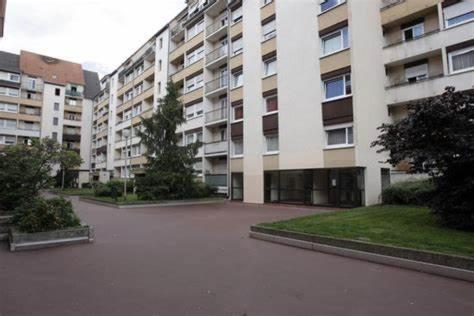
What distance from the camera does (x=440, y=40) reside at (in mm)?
17938

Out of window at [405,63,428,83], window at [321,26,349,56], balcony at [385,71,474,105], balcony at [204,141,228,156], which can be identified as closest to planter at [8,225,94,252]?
window at [321,26,349,56]

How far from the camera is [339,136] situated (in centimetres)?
1816

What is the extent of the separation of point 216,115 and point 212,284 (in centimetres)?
2374

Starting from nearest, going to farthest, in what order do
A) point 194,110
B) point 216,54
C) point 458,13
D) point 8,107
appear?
point 458,13 < point 216,54 < point 194,110 < point 8,107

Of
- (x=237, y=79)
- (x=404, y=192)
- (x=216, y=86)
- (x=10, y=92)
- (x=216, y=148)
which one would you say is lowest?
(x=404, y=192)

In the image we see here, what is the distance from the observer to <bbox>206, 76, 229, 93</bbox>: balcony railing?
2777 centimetres

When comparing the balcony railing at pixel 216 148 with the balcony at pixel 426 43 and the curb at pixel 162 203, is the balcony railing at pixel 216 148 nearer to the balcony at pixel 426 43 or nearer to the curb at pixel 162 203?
the curb at pixel 162 203

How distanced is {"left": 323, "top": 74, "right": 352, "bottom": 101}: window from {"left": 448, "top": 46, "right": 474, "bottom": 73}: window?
5.49m

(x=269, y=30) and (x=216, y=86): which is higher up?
(x=269, y=30)

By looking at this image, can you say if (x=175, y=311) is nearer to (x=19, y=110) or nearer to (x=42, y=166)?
(x=42, y=166)

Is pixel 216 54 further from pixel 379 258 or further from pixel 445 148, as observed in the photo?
pixel 379 258

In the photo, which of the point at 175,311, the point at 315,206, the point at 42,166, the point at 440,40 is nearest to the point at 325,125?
the point at 315,206

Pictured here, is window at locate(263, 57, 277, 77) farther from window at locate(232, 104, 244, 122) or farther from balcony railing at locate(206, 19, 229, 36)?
balcony railing at locate(206, 19, 229, 36)

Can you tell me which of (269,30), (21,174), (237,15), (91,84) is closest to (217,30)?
(237,15)
